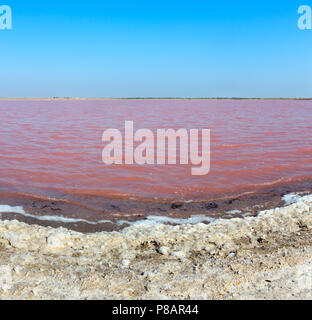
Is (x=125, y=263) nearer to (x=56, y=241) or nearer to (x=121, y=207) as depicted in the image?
(x=56, y=241)

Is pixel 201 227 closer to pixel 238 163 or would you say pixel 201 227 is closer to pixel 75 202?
pixel 75 202

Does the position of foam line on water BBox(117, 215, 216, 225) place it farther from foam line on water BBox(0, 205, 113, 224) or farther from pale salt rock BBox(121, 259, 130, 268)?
pale salt rock BBox(121, 259, 130, 268)

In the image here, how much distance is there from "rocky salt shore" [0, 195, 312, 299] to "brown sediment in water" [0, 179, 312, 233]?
0.60 metres

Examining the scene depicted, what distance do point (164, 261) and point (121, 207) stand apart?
7.37 feet

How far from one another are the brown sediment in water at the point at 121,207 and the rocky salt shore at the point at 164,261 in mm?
597

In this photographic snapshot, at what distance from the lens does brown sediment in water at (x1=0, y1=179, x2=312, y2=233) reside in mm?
4887

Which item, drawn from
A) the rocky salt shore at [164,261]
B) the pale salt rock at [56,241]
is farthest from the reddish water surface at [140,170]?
the pale salt rock at [56,241]

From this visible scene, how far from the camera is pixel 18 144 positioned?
37.0 ft

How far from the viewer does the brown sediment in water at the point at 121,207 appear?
4887 mm

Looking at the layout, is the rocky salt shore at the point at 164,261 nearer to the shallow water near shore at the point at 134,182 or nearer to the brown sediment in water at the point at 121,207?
the brown sediment in water at the point at 121,207

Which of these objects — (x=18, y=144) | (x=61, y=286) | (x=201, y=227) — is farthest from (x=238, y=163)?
(x=18, y=144)

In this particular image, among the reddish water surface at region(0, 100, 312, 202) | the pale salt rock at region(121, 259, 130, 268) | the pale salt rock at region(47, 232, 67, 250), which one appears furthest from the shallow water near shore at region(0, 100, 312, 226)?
the pale salt rock at region(121, 259, 130, 268)
